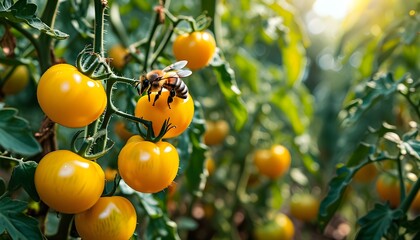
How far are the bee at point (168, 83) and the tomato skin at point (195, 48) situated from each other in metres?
0.13

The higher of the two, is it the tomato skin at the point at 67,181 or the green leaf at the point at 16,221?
the tomato skin at the point at 67,181

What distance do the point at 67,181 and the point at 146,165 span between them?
0.12 meters

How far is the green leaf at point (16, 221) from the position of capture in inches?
29.9

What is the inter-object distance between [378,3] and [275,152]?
2.08 feet

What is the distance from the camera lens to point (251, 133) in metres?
1.86

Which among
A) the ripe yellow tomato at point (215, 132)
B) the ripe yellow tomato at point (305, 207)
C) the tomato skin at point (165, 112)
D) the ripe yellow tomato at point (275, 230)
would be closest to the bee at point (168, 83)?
the tomato skin at point (165, 112)

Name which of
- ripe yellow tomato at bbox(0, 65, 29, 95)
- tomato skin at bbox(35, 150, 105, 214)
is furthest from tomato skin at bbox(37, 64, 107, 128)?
ripe yellow tomato at bbox(0, 65, 29, 95)

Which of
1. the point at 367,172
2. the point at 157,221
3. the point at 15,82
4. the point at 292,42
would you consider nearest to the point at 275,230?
the point at 367,172

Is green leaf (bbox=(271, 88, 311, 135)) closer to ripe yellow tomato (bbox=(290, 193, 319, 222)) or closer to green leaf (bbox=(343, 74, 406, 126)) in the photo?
ripe yellow tomato (bbox=(290, 193, 319, 222))

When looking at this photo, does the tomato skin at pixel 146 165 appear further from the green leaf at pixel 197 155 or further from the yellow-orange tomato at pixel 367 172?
the yellow-orange tomato at pixel 367 172

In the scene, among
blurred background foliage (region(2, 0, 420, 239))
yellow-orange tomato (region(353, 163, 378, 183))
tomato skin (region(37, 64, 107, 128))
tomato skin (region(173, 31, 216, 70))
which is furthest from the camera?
yellow-orange tomato (region(353, 163, 378, 183))

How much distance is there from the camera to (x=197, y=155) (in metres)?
1.21

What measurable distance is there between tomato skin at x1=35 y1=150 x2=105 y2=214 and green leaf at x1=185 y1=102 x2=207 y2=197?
1.40ft

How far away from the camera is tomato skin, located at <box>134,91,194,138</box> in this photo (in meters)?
0.77
